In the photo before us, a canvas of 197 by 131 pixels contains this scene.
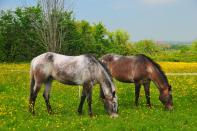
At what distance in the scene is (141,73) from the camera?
564 inches

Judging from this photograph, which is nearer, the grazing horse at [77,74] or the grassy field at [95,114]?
the grassy field at [95,114]

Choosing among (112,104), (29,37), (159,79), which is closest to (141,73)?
(159,79)

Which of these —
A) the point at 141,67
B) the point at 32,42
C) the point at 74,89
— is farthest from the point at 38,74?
the point at 32,42

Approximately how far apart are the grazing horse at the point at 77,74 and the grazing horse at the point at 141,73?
2218mm

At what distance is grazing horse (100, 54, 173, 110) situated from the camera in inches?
542

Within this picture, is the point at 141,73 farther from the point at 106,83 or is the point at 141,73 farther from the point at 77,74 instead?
the point at 77,74

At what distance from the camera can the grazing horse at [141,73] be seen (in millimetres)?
13766

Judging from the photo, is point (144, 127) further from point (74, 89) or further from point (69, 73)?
point (74, 89)

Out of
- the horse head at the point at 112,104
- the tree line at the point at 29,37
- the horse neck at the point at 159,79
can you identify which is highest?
the tree line at the point at 29,37

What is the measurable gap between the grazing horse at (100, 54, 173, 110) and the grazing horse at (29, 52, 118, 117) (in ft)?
7.28

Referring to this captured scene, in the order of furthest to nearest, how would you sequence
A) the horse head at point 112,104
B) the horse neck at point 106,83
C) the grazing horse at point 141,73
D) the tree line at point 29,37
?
the tree line at point 29,37, the grazing horse at point 141,73, the horse neck at point 106,83, the horse head at point 112,104

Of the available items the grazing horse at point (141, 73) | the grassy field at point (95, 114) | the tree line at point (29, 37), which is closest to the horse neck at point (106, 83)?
the grassy field at point (95, 114)

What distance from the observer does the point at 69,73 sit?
1260 centimetres

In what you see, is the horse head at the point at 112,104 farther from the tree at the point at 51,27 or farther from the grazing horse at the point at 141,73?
the tree at the point at 51,27
